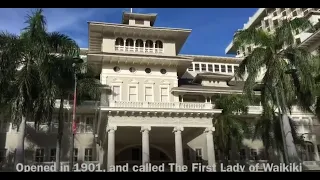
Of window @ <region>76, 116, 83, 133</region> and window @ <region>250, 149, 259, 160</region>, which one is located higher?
window @ <region>76, 116, 83, 133</region>

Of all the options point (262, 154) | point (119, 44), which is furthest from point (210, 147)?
point (119, 44)

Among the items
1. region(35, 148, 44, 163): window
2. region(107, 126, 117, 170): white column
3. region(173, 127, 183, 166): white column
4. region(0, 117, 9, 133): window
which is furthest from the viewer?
region(0, 117, 9, 133): window

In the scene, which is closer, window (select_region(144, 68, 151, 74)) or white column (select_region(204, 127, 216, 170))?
white column (select_region(204, 127, 216, 170))

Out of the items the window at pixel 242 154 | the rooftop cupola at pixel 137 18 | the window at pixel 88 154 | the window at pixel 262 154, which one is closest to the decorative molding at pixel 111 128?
the window at pixel 88 154

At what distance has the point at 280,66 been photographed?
26.0 meters

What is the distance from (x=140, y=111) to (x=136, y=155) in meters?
7.81

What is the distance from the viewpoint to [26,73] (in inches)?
984

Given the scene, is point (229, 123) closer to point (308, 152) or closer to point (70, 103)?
point (308, 152)

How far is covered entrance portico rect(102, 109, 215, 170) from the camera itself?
30.0 metres

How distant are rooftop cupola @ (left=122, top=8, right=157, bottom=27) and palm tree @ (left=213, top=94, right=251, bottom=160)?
13497 millimetres

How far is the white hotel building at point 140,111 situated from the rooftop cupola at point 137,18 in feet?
0.38

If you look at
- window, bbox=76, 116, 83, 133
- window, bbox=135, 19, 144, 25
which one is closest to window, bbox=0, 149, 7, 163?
window, bbox=76, 116, 83, 133

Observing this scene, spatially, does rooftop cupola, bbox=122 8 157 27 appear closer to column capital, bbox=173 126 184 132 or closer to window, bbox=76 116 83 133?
window, bbox=76 116 83 133
